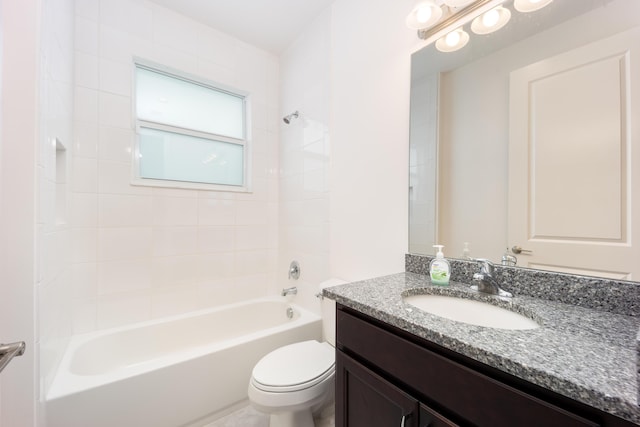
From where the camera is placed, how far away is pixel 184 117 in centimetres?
207

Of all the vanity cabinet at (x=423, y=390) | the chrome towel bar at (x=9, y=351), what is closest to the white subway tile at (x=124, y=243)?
the chrome towel bar at (x=9, y=351)

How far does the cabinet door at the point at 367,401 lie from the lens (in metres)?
0.65

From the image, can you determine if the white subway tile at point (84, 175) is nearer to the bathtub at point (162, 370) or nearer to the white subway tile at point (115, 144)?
the white subway tile at point (115, 144)

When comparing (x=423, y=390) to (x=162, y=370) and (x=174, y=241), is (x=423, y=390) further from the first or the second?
(x=174, y=241)

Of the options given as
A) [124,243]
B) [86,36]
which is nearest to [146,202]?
[124,243]

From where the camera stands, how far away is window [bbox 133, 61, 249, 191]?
74.6 inches

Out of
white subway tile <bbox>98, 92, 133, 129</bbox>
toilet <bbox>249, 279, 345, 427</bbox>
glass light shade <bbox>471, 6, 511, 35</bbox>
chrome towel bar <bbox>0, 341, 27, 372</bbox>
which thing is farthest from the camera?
white subway tile <bbox>98, 92, 133, 129</bbox>

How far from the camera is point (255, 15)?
1919mm

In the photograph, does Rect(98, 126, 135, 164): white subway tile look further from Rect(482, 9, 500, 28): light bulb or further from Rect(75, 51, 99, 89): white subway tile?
Rect(482, 9, 500, 28): light bulb

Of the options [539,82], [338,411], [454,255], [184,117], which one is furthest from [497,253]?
[184,117]

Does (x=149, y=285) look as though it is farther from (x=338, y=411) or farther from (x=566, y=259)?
(x=566, y=259)

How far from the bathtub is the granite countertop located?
1.02m

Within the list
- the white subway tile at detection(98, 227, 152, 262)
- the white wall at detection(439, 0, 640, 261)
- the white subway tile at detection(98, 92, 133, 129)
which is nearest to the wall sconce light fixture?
the white wall at detection(439, 0, 640, 261)

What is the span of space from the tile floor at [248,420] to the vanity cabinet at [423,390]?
28.5 inches
